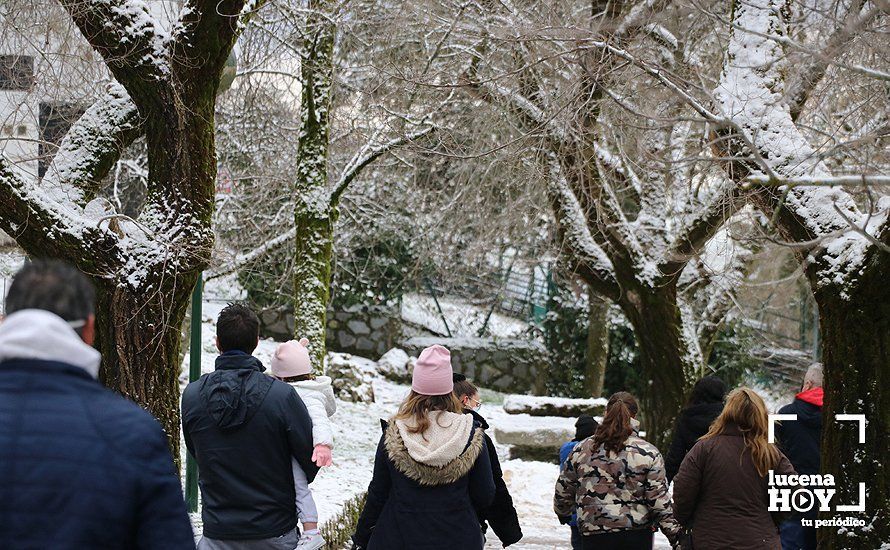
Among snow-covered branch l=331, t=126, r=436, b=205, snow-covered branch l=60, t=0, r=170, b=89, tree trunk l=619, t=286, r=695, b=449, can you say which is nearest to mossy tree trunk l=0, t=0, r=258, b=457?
snow-covered branch l=60, t=0, r=170, b=89

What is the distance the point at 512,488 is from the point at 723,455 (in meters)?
7.04

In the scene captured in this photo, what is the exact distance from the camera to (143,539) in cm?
248

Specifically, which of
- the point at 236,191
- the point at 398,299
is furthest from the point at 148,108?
the point at 398,299

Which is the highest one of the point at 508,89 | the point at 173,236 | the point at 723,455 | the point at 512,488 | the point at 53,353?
the point at 508,89

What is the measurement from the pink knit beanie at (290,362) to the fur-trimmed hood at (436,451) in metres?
0.91

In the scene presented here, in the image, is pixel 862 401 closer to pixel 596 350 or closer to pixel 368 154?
pixel 368 154

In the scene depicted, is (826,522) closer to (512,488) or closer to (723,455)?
(723,455)

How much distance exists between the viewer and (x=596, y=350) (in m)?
18.6

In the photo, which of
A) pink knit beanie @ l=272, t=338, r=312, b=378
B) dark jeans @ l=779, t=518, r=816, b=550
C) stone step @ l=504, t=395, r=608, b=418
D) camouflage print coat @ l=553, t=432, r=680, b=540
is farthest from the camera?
stone step @ l=504, t=395, r=608, b=418

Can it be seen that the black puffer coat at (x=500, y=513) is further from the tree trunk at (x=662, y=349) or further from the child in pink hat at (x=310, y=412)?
the tree trunk at (x=662, y=349)

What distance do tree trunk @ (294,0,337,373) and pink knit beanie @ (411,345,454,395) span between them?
22.0ft

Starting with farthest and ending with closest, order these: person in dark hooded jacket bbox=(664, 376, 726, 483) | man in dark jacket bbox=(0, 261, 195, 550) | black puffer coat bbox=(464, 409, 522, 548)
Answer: person in dark hooded jacket bbox=(664, 376, 726, 483) → black puffer coat bbox=(464, 409, 522, 548) → man in dark jacket bbox=(0, 261, 195, 550)

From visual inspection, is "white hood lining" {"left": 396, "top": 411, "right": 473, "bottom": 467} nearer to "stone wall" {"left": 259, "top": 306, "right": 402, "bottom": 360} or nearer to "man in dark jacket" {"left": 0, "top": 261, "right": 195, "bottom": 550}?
"man in dark jacket" {"left": 0, "top": 261, "right": 195, "bottom": 550}

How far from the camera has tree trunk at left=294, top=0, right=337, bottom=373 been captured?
11.3 metres
